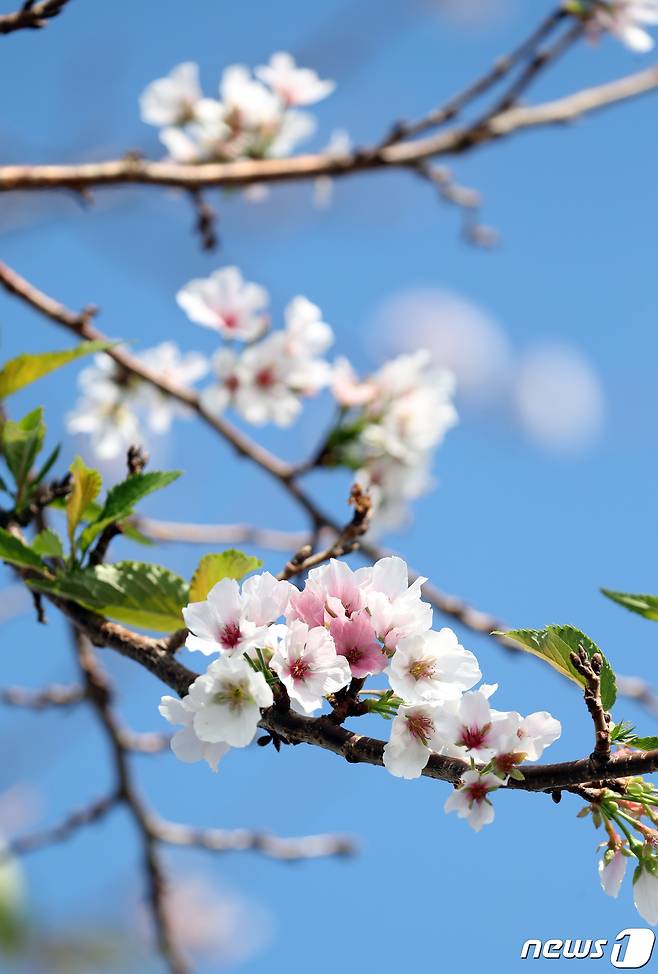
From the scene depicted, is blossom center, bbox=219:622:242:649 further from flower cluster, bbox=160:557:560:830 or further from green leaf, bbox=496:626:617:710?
green leaf, bbox=496:626:617:710

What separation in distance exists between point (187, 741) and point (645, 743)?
41 centimetres

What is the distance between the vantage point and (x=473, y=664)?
0.98 meters

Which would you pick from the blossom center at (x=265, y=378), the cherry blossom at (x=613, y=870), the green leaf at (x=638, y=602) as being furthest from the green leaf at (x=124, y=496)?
the blossom center at (x=265, y=378)

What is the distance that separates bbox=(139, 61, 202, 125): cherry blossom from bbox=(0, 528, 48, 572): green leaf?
6.24 ft

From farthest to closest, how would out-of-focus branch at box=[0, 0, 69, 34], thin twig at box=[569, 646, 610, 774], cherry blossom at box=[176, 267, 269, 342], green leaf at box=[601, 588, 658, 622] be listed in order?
cherry blossom at box=[176, 267, 269, 342]
out-of-focus branch at box=[0, 0, 69, 34]
green leaf at box=[601, 588, 658, 622]
thin twig at box=[569, 646, 610, 774]

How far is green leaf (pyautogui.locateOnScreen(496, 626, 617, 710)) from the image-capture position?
0.98 metres

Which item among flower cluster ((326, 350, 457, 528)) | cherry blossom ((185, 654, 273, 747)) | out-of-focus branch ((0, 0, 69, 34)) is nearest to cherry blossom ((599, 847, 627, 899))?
cherry blossom ((185, 654, 273, 747))

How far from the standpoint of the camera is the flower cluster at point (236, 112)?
2.71 m

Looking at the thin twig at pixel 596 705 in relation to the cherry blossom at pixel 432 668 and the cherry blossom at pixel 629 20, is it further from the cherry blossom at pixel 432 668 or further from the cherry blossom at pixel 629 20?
the cherry blossom at pixel 629 20

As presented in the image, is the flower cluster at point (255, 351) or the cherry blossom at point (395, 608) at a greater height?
the flower cluster at point (255, 351)

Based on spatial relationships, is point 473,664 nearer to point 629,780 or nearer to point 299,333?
point 629,780

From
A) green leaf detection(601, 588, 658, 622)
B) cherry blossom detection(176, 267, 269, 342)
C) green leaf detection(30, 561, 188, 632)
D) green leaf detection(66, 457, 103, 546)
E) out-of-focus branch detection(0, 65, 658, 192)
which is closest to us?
green leaf detection(601, 588, 658, 622)

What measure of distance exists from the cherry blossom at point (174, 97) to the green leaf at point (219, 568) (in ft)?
6.61

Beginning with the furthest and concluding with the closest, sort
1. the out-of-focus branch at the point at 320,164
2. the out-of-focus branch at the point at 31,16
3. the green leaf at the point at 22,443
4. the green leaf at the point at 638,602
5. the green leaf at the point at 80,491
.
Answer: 1. the out-of-focus branch at the point at 320,164
2. the out-of-focus branch at the point at 31,16
3. the green leaf at the point at 22,443
4. the green leaf at the point at 80,491
5. the green leaf at the point at 638,602
